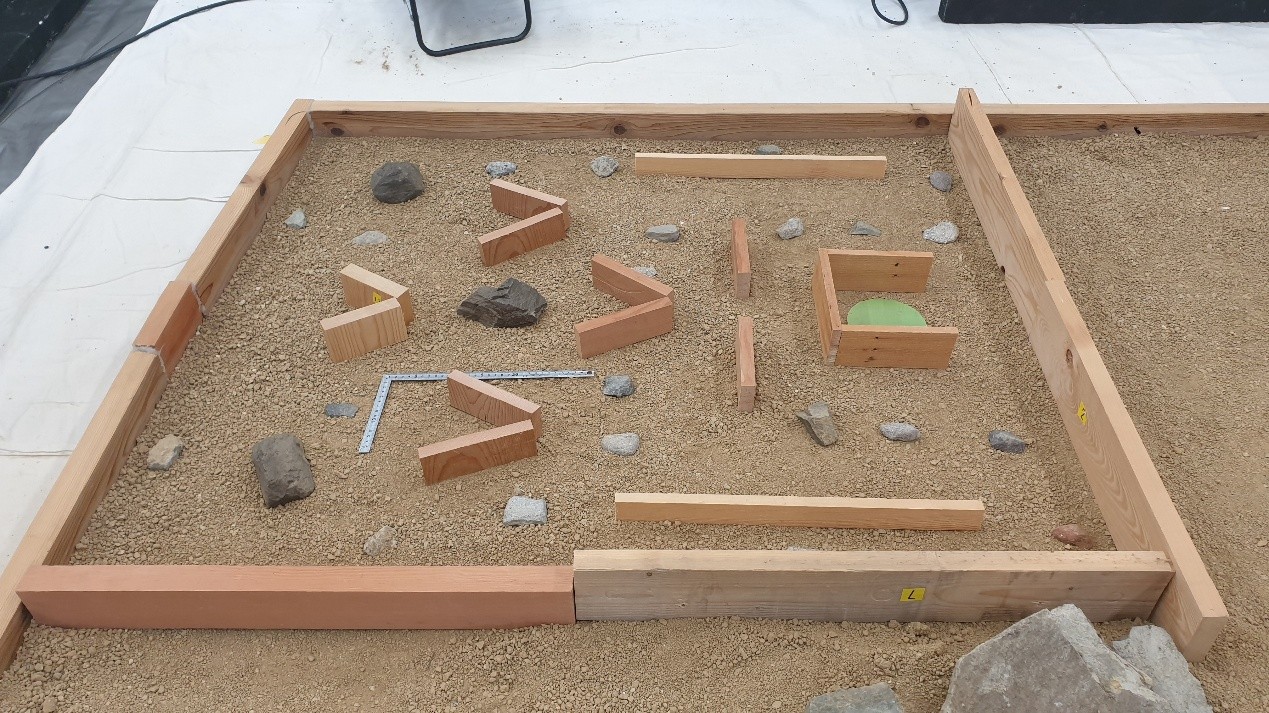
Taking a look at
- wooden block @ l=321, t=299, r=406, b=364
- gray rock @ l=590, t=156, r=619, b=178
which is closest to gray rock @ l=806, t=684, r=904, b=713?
wooden block @ l=321, t=299, r=406, b=364

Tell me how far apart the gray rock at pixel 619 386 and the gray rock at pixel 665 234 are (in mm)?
778

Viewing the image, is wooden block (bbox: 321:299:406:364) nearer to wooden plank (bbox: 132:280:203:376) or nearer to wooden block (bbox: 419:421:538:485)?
wooden plank (bbox: 132:280:203:376)

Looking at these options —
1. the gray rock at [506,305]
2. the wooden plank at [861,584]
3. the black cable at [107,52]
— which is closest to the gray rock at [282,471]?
the gray rock at [506,305]

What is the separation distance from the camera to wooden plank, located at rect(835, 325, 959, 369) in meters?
2.90

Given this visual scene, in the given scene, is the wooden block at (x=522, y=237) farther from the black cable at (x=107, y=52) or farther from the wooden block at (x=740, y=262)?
the black cable at (x=107, y=52)

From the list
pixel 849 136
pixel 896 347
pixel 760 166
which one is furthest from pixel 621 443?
pixel 849 136

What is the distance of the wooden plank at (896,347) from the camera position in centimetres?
290

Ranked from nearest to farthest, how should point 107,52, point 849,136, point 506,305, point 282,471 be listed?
1. point 282,471
2. point 506,305
3. point 849,136
4. point 107,52

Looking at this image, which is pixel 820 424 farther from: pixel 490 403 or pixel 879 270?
pixel 490 403

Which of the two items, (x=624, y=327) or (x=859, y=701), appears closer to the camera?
(x=859, y=701)

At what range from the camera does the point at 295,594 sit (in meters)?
2.20

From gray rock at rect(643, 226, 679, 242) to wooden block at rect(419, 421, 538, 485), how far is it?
113 cm

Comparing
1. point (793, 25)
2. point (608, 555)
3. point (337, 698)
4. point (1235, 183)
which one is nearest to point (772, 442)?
point (608, 555)

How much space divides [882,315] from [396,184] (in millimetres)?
1945
